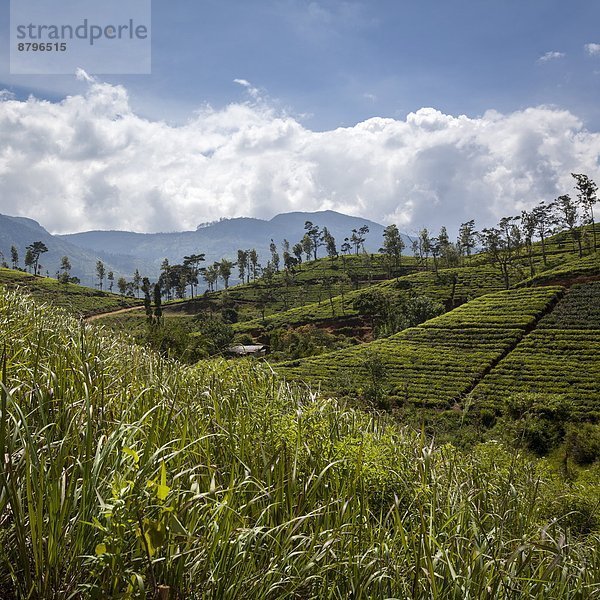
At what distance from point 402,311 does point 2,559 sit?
8628cm

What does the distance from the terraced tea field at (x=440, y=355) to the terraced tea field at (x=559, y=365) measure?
6.90 ft

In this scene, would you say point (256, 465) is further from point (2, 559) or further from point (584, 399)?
point (584, 399)

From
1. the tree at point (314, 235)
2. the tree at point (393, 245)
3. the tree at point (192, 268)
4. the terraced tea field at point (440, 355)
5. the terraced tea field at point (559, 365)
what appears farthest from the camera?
the tree at point (314, 235)

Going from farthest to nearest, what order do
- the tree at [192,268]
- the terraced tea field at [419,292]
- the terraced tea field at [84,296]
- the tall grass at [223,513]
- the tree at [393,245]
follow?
the tree at [192,268], the tree at [393,245], the terraced tea field at [84,296], the terraced tea field at [419,292], the tall grass at [223,513]

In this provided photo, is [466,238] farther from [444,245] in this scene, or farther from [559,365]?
[559,365]

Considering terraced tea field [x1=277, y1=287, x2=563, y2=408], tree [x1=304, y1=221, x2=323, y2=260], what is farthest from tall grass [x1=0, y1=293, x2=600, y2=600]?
tree [x1=304, y1=221, x2=323, y2=260]

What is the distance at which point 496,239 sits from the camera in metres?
113

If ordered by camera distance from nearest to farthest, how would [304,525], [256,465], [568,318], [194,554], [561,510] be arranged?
[194,554] < [304,525] < [256,465] < [561,510] < [568,318]

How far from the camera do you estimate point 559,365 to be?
4866cm

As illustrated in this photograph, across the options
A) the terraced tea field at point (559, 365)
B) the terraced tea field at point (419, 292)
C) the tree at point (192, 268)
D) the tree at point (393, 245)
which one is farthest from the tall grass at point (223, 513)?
the tree at point (192, 268)

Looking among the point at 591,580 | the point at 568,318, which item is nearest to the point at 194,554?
the point at 591,580

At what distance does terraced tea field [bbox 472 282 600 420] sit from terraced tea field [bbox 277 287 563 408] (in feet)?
6.90

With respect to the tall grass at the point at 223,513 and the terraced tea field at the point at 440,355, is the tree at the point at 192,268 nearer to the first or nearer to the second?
the terraced tea field at the point at 440,355

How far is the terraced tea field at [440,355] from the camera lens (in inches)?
1886
